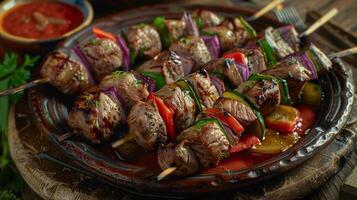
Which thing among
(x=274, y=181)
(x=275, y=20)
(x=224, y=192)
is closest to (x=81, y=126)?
(x=224, y=192)

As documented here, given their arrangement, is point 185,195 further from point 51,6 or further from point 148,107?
point 51,6

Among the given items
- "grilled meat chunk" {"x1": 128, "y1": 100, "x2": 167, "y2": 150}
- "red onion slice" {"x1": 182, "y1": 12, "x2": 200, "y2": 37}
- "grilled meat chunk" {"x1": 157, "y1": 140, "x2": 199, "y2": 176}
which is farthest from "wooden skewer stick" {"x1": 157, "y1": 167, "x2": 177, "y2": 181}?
"red onion slice" {"x1": 182, "y1": 12, "x2": 200, "y2": 37}

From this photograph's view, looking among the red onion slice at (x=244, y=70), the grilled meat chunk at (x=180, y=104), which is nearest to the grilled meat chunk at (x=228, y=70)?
the red onion slice at (x=244, y=70)

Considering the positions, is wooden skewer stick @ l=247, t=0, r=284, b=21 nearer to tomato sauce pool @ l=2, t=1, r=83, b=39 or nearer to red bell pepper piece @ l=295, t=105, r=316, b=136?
red bell pepper piece @ l=295, t=105, r=316, b=136

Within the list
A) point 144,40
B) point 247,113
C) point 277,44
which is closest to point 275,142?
point 247,113

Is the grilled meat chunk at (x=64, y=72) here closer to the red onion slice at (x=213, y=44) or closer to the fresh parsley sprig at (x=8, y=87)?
the fresh parsley sprig at (x=8, y=87)
